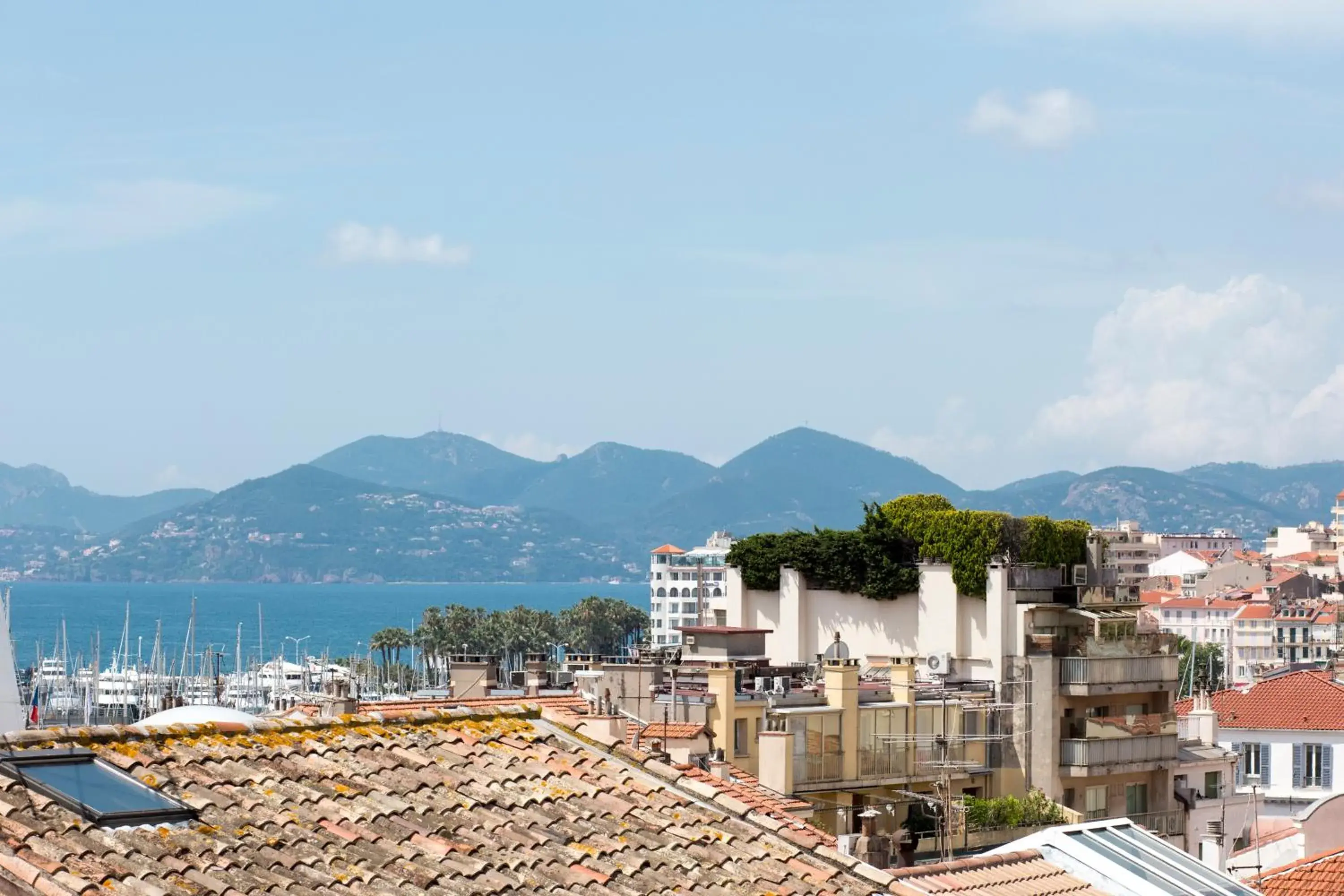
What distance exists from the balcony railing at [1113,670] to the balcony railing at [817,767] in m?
11.0

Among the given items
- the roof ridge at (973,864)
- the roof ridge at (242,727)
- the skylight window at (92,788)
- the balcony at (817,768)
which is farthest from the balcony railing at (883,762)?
the skylight window at (92,788)

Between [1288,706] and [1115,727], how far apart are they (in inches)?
518

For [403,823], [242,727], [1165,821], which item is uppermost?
[242,727]

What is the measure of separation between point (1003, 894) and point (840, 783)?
1211 inches

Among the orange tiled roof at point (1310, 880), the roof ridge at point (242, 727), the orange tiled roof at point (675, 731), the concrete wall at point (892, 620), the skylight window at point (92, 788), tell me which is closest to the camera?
the skylight window at point (92, 788)

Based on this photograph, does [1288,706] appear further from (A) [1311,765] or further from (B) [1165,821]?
(B) [1165,821]

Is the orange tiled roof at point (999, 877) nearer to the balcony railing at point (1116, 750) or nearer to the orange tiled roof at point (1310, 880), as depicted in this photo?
the orange tiled roof at point (1310, 880)

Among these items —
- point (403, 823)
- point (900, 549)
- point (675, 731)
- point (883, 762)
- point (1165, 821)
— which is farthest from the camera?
point (900, 549)

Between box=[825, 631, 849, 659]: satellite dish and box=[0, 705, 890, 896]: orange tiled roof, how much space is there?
41243 mm

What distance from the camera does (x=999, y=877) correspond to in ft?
49.9

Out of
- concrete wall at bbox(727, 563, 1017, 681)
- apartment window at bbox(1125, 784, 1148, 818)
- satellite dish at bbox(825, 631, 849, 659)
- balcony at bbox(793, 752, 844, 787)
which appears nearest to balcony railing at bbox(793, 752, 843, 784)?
balcony at bbox(793, 752, 844, 787)

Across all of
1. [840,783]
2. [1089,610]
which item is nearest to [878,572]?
[1089,610]

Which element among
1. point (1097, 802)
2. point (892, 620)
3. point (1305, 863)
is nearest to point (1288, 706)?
point (1097, 802)

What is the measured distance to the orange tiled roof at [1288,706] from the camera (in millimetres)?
64500
